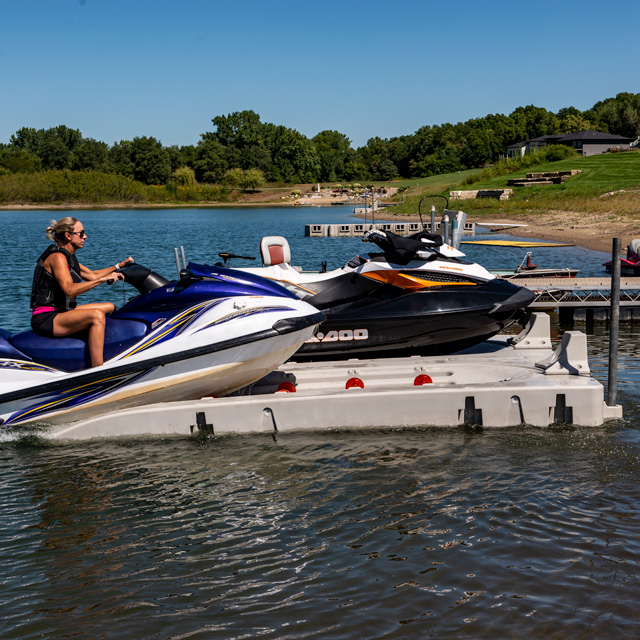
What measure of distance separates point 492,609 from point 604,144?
88552 millimetres

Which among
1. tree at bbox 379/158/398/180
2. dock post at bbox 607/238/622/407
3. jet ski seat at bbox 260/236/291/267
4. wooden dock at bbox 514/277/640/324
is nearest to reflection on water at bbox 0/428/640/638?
dock post at bbox 607/238/622/407

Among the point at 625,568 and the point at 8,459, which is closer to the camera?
the point at 625,568

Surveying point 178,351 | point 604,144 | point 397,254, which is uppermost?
point 604,144

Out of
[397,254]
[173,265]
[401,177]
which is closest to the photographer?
[397,254]

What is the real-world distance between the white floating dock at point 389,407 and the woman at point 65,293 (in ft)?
2.27

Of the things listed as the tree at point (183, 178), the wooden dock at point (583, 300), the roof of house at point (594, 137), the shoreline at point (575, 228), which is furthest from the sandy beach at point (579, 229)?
the tree at point (183, 178)

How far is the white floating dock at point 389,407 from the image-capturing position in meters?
6.07

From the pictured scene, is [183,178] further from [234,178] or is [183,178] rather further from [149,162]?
[234,178]

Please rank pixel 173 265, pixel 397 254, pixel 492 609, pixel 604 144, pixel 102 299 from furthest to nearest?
pixel 604 144, pixel 173 265, pixel 102 299, pixel 397 254, pixel 492 609

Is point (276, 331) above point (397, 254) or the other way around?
the other way around

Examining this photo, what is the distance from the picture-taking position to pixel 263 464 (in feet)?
19.1

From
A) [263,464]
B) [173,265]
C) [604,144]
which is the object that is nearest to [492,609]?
[263,464]

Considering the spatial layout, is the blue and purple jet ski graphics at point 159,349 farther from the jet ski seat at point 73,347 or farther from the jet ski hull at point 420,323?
the jet ski hull at point 420,323

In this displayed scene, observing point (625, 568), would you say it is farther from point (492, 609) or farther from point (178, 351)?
point (178, 351)
